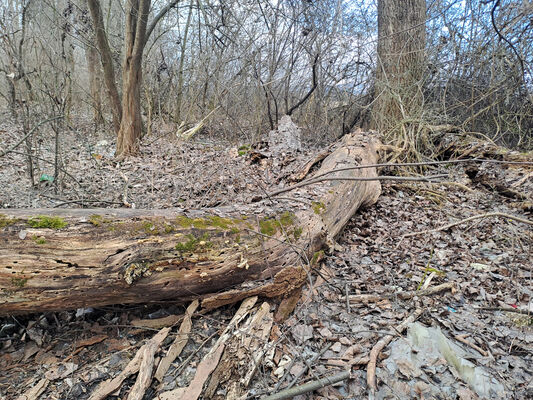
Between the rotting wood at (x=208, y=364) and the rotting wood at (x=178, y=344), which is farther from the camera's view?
the rotting wood at (x=178, y=344)

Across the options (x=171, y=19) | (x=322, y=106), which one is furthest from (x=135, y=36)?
(x=322, y=106)

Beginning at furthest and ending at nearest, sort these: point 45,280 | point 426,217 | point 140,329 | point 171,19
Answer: point 171,19 → point 426,217 → point 140,329 → point 45,280

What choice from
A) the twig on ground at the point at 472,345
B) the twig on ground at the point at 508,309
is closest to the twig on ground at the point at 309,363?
the twig on ground at the point at 472,345

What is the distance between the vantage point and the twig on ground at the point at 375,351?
1858 mm

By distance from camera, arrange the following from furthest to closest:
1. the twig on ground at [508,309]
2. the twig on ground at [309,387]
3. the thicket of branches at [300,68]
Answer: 1. the thicket of branches at [300,68]
2. the twig on ground at [508,309]
3. the twig on ground at [309,387]

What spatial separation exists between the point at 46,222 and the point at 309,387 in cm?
198

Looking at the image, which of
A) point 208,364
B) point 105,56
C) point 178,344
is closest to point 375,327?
point 208,364

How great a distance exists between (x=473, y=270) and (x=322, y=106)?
6470mm

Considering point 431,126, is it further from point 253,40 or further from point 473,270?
point 253,40

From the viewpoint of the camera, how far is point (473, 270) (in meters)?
3.08

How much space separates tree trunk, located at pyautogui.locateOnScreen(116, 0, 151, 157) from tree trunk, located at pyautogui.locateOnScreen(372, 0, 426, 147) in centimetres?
538

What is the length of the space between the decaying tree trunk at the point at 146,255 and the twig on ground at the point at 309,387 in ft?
2.58

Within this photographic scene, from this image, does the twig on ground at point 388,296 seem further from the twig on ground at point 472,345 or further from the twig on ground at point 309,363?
the twig on ground at point 309,363

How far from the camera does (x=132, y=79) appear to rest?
745cm
